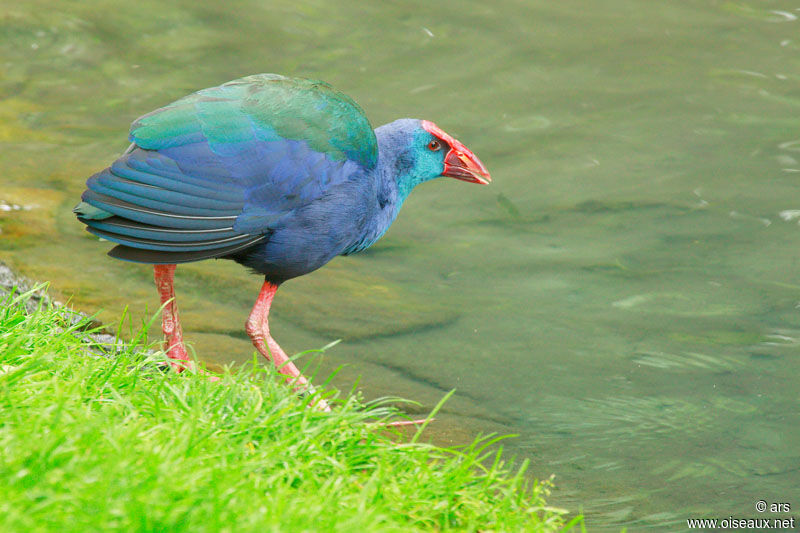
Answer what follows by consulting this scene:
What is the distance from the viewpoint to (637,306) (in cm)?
646

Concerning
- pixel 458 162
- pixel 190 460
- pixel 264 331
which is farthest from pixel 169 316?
pixel 190 460

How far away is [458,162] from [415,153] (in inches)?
11.0

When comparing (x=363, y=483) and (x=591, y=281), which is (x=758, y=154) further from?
(x=363, y=483)

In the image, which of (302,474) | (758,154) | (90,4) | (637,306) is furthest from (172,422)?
(90,4)

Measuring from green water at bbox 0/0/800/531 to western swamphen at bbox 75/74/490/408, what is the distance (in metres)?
1.19

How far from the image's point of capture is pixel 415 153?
4754 millimetres

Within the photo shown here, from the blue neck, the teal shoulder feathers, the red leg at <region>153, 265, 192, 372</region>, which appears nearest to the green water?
the red leg at <region>153, 265, 192, 372</region>

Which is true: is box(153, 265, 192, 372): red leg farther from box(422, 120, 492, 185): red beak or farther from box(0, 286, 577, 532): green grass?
box(422, 120, 492, 185): red beak

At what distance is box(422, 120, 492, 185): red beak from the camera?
15.9ft

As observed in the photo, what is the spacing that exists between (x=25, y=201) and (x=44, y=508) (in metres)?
5.15

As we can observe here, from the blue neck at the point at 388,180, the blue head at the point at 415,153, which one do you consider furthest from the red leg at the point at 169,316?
the blue head at the point at 415,153

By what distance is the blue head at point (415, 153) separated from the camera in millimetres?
4688

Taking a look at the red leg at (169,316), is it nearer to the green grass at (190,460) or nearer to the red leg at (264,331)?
the red leg at (264,331)

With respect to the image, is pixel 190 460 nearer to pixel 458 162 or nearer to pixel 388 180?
pixel 388 180
